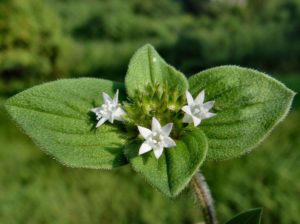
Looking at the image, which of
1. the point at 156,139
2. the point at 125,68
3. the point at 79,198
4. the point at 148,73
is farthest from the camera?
the point at 125,68

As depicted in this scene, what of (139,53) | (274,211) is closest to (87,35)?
(274,211)

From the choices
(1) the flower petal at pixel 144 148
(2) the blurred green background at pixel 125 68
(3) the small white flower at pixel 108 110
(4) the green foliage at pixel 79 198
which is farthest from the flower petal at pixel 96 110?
(4) the green foliage at pixel 79 198

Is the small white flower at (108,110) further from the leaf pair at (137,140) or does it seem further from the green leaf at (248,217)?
the green leaf at (248,217)

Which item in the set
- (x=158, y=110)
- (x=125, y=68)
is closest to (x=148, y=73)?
(x=158, y=110)

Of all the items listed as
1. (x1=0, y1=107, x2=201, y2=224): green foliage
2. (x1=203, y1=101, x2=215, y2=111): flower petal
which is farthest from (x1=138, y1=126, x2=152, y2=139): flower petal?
(x1=0, y1=107, x2=201, y2=224): green foliage

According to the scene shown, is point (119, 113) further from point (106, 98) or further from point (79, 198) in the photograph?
point (79, 198)

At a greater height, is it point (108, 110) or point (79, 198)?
point (108, 110)
